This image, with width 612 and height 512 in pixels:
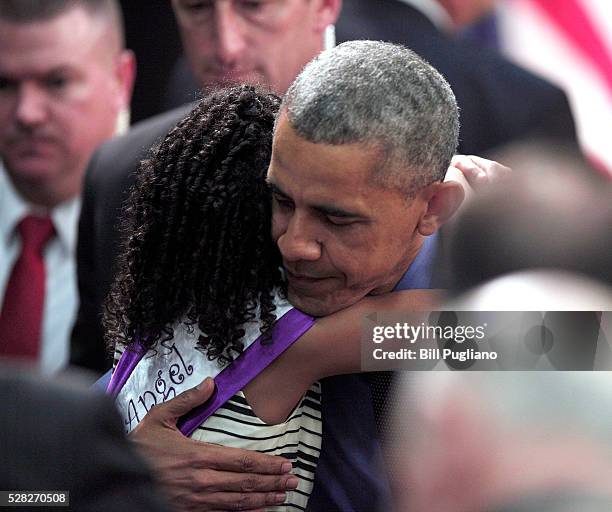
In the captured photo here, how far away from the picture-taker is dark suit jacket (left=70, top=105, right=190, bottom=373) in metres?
2.08

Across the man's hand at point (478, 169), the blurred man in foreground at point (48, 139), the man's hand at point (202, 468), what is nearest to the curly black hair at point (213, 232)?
the man's hand at point (202, 468)

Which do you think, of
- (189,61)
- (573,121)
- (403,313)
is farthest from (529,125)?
(189,61)

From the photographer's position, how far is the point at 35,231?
7.84 ft

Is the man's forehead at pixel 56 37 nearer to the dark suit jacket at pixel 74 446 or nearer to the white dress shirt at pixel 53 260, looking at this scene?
the white dress shirt at pixel 53 260

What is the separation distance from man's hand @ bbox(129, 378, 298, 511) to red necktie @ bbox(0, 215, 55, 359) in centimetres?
76

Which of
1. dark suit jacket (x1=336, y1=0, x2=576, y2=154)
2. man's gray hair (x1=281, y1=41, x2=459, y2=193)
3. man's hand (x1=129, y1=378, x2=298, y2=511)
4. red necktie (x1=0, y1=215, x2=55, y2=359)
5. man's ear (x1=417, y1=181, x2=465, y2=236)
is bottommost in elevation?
man's hand (x1=129, y1=378, x2=298, y2=511)

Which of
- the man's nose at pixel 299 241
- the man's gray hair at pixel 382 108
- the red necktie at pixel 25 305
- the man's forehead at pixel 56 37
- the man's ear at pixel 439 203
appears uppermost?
the man's forehead at pixel 56 37

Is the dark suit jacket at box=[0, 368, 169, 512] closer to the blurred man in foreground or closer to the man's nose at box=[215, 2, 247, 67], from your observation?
the man's nose at box=[215, 2, 247, 67]

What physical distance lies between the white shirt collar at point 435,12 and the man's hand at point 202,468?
2.60 feet

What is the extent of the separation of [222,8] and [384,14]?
10.8 inches

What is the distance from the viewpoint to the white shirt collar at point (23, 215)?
2387 millimetres

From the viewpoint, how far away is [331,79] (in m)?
1.45

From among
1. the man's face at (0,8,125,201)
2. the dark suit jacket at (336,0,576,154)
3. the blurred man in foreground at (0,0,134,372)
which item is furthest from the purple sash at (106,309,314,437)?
the man's face at (0,8,125,201)

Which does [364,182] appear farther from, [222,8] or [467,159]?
[222,8]
